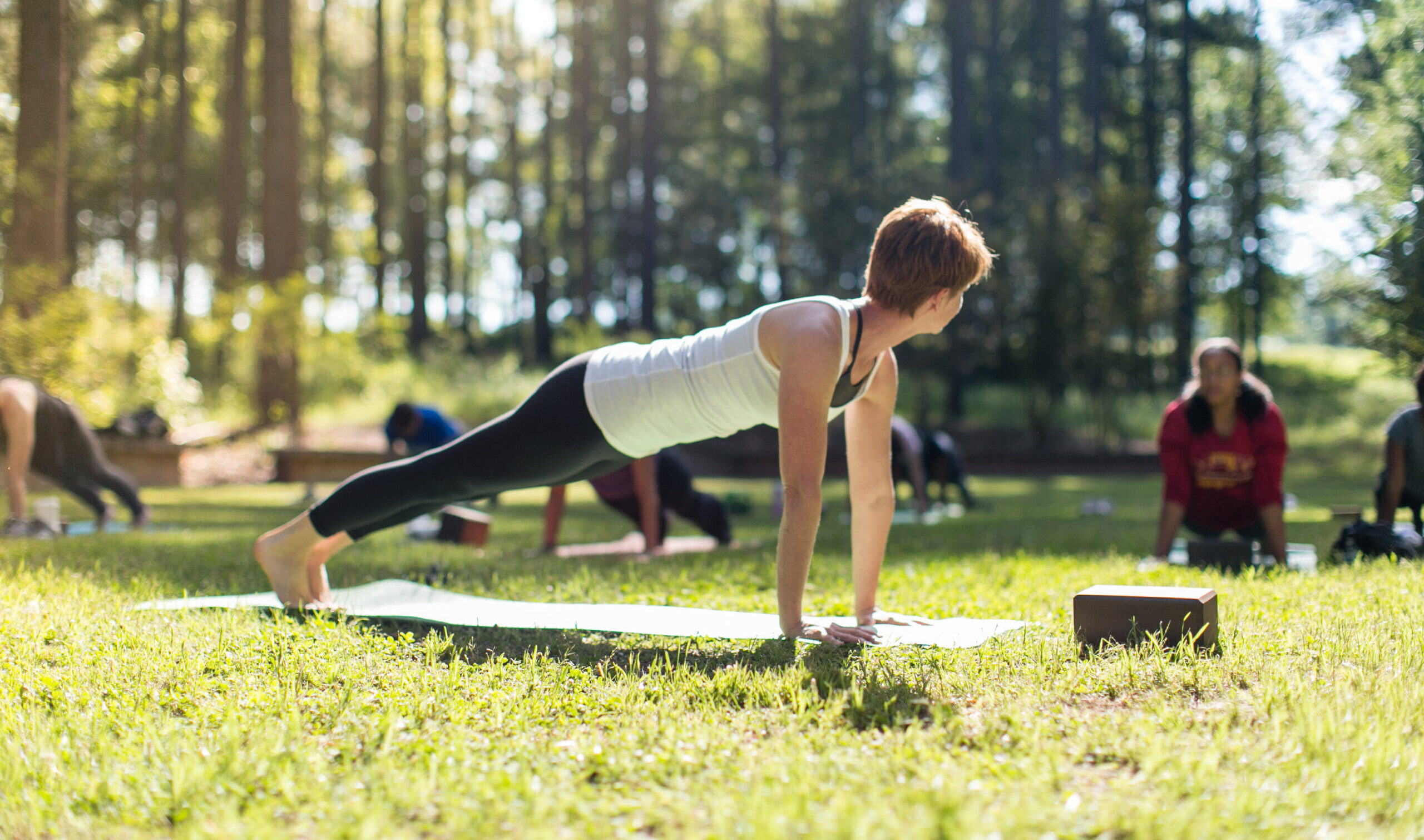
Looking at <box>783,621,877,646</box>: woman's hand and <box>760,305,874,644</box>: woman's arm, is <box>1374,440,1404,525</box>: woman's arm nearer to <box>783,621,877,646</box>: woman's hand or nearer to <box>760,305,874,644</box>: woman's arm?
<box>783,621,877,646</box>: woman's hand

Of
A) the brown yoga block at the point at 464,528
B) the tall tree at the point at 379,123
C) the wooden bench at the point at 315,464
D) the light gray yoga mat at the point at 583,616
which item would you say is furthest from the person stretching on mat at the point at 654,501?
the tall tree at the point at 379,123

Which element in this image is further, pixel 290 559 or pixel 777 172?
pixel 777 172

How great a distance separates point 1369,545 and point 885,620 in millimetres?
3298

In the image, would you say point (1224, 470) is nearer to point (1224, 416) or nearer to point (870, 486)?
point (1224, 416)

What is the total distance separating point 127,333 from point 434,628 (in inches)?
520

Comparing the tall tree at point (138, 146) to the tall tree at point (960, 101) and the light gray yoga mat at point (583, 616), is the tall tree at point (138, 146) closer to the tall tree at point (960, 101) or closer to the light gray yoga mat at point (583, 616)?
the tall tree at point (960, 101)

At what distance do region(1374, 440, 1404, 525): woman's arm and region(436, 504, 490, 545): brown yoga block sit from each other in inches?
209

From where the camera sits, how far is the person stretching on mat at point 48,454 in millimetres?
6324

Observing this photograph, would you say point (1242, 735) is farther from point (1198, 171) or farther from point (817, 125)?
point (817, 125)

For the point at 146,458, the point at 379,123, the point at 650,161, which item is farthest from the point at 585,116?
the point at 146,458

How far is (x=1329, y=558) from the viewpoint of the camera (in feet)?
17.8

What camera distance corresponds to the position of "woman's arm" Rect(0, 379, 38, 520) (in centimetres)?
630

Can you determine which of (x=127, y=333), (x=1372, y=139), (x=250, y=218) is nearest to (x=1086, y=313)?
(x=1372, y=139)

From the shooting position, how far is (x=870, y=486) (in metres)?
3.54
